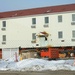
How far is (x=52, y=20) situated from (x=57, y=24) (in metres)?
0.96

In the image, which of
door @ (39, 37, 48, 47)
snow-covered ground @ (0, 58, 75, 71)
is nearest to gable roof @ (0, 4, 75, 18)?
door @ (39, 37, 48, 47)

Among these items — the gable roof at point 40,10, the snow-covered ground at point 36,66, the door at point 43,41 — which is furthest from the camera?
the gable roof at point 40,10

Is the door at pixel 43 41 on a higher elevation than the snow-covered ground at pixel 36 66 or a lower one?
higher

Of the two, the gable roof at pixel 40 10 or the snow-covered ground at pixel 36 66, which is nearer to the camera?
the snow-covered ground at pixel 36 66

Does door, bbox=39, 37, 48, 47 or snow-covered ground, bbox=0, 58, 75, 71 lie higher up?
door, bbox=39, 37, 48, 47

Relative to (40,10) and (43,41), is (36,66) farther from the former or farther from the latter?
(40,10)

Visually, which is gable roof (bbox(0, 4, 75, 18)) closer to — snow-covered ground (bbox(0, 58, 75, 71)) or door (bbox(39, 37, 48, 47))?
door (bbox(39, 37, 48, 47))

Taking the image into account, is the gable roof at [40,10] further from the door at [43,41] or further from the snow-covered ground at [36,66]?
the snow-covered ground at [36,66]

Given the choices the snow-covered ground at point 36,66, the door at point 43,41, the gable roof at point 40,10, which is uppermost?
the gable roof at point 40,10

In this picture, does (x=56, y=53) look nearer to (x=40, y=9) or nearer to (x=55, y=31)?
(x=55, y=31)

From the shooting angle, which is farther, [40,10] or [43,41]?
[40,10]

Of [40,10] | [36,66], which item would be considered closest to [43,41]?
[40,10]

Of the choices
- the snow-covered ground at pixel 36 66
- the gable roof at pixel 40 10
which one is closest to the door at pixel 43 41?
the gable roof at pixel 40 10

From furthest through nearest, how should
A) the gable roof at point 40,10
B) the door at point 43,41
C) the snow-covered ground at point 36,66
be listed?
the gable roof at point 40,10 → the door at point 43,41 → the snow-covered ground at point 36,66
